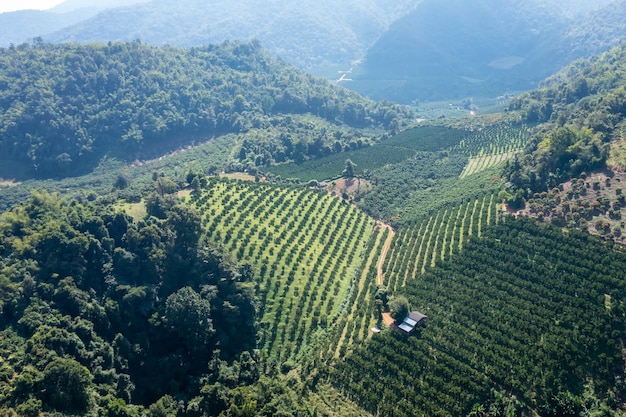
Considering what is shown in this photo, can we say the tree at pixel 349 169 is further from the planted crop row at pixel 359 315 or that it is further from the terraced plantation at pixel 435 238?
the planted crop row at pixel 359 315

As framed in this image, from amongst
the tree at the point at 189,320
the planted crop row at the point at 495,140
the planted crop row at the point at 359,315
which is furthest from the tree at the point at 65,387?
the planted crop row at the point at 495,140

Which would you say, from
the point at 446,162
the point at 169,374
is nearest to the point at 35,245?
the point at 169,374

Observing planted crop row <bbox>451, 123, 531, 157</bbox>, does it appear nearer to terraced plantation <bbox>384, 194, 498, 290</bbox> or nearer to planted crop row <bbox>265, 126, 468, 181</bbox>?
planted crop row <bbox>265, 126, 468, 181</bbox>

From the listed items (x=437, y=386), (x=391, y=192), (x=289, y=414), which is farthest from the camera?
(x=391, y=192)

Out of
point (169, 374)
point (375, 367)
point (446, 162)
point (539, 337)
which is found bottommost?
point (169, 374)

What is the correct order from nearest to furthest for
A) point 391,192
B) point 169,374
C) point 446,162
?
point 169,374
point 391,192
point 446,162

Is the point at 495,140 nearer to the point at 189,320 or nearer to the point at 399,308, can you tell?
the point at 399,308

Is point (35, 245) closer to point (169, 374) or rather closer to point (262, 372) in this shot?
point (169, 374)
